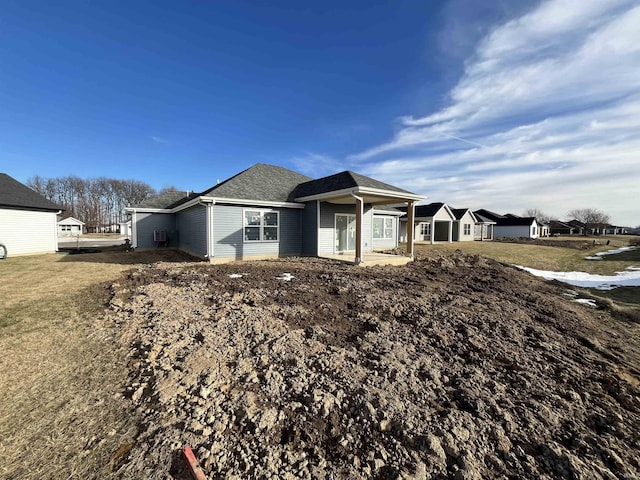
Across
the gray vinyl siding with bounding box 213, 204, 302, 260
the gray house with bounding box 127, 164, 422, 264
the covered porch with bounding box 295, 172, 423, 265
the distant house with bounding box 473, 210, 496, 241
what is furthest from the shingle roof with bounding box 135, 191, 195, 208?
the distant house with bounding box 473, 210, 496, 241

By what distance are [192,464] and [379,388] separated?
1.85 metres

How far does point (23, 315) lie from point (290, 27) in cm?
1209

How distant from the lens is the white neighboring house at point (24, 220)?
13.3 meters

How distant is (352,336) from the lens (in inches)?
165

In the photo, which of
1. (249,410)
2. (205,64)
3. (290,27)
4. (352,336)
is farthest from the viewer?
(205,64)

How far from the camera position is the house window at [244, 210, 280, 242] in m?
11.7

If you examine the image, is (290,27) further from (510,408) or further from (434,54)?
(510,408)

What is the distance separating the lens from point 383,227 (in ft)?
55.4

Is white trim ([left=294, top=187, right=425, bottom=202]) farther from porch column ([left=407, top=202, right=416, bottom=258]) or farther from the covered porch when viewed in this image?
porch column ([left=407, top=202, right=416, bottom=258])

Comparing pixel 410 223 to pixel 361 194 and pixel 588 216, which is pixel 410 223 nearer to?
pixel 361 194

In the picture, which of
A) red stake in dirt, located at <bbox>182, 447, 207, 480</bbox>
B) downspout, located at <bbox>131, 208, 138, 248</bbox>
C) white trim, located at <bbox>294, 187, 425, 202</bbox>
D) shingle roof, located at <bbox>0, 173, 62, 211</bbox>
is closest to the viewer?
red stake in dirt, located at <bbox>182, 447, 207, 480</bbox>

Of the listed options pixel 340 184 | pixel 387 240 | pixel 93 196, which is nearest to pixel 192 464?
pixel 340 184

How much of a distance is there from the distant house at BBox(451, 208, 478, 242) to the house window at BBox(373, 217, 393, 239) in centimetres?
Result: 1790

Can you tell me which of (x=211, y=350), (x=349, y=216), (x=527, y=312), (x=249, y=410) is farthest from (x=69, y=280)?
(x=527, y=312)
